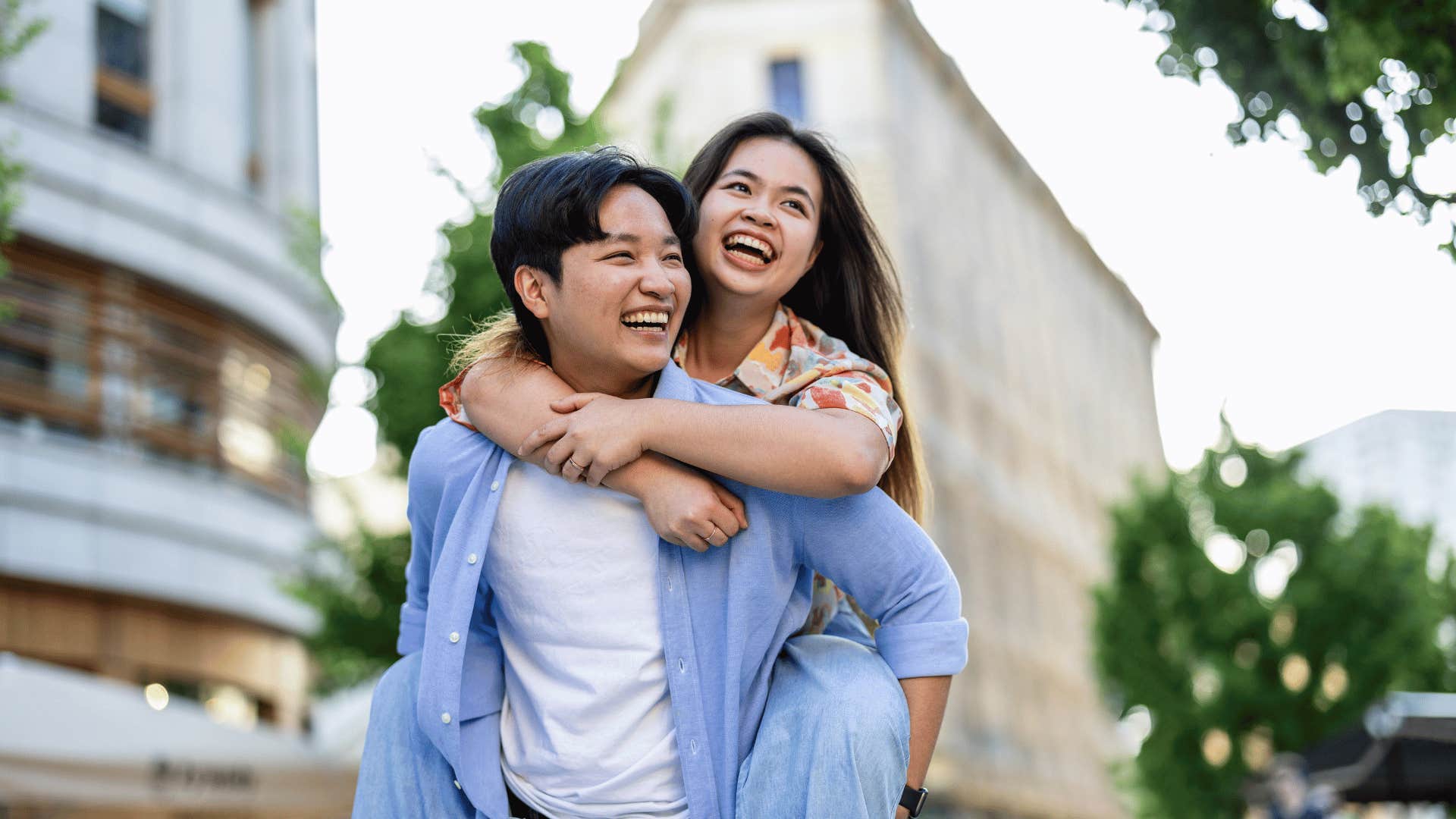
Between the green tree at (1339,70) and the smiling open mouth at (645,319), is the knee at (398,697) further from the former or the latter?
the green tree at (1339,70)

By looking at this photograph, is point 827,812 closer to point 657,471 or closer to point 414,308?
point 657,471

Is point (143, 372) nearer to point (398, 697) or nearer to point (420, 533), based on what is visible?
point (420, 533)

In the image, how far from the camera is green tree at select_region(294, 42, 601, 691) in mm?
11062

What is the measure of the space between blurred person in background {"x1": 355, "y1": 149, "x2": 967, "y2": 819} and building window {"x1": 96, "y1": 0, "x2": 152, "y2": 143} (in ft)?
52.9

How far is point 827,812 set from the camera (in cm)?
211

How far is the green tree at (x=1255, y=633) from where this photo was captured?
61.9 ft

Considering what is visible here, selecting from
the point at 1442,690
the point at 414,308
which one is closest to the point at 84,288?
the point at 414,308

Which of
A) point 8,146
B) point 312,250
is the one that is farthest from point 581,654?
point 312,250

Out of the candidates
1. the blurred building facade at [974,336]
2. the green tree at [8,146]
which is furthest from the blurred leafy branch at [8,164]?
the blurred building facade at [974,336]

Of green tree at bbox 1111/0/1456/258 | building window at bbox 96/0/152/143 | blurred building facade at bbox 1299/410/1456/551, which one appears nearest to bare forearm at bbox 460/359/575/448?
green tree at bbox 1111/0/1456/258

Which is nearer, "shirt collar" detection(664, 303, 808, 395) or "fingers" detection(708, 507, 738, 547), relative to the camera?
"fingers" detection(708, 507, 738, 547)

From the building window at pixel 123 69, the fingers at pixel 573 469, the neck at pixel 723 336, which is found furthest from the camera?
the building window at pixel 123 69

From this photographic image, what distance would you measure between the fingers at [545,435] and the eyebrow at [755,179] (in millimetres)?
736

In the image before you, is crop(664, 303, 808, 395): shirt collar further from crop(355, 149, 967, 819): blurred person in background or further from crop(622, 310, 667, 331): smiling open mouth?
crop(622, 310, 667, 331): smiling open mouth
